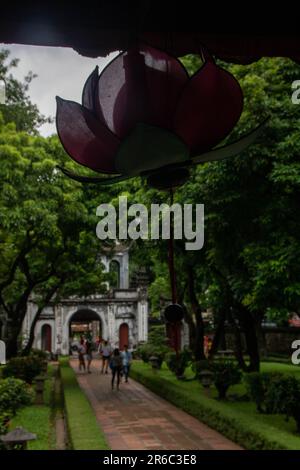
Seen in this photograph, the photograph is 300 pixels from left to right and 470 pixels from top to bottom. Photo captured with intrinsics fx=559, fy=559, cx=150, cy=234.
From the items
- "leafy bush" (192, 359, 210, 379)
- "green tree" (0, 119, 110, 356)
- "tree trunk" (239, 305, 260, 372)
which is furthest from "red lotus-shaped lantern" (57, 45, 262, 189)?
"tree trunk" (239, 305, 260, 372)

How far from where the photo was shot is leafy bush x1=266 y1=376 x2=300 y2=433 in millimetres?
9844

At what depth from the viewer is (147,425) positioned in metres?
11.8

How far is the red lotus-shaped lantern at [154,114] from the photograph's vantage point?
1.48 meters

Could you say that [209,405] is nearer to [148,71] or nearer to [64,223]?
[64,223]

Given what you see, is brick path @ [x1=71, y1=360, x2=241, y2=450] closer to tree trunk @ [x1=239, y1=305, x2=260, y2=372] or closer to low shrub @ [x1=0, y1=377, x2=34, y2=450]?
low shrub @ [x1=0, y1=377, x2=34, y2=450]

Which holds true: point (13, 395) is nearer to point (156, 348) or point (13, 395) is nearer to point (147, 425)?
point (147, 425)

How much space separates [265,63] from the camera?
36.4 feet

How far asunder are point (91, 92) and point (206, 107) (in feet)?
1.12

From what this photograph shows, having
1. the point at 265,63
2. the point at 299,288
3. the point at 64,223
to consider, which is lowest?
the point at 299,288

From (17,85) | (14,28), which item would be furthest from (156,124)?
(17,85)

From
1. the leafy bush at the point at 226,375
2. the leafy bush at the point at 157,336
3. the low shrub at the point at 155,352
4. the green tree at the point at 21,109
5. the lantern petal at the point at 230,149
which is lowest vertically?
the low shrub at the point at 155,352

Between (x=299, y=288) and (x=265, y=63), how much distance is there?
4.76 metres

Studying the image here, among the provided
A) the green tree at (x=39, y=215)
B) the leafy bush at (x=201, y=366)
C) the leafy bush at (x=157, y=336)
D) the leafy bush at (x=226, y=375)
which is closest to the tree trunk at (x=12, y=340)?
the green tree at (x=39, y=215)

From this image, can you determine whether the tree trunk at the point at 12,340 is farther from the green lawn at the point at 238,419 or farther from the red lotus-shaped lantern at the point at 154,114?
the red lotus-shaped lantern at the point at 154,114
